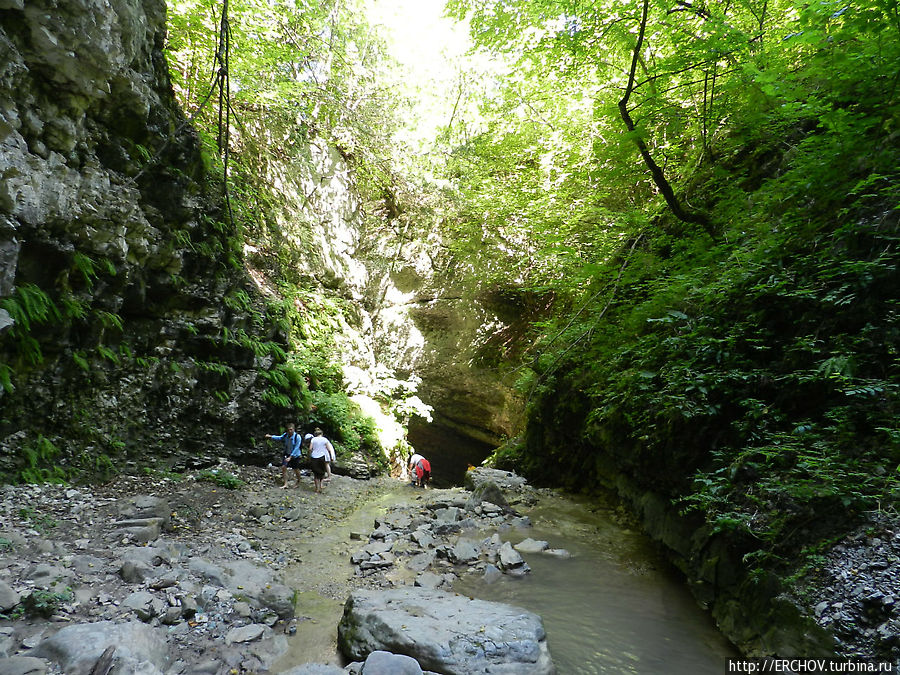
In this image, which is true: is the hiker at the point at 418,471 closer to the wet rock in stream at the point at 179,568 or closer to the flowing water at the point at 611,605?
the wet rock in stream at the point at 179,568

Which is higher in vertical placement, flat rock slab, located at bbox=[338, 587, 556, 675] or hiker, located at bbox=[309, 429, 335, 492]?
flat rock slab, located at bbox=[338, 587, 556, 675]

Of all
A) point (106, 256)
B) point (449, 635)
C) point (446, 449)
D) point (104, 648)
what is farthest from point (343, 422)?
point (104, 648)

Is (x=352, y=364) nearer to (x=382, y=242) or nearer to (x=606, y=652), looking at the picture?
(x=382, y=242)

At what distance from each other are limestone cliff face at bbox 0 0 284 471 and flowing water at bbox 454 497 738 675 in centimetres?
536

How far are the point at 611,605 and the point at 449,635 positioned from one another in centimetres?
199

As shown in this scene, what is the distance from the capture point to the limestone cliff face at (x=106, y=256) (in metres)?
4.70

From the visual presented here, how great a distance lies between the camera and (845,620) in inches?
94.4

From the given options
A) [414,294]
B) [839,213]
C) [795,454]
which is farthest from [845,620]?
[414,294]

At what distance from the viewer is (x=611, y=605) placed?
435 cm

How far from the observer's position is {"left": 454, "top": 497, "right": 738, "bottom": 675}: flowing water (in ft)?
11.3

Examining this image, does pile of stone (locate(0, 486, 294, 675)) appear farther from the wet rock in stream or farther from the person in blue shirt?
the person in blue shirt

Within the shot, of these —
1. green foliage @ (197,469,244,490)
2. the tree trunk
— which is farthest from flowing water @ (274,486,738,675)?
the tree trunk

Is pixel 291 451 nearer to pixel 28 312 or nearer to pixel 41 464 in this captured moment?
pixel 41 464

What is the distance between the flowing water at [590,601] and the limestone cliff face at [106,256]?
369cm
